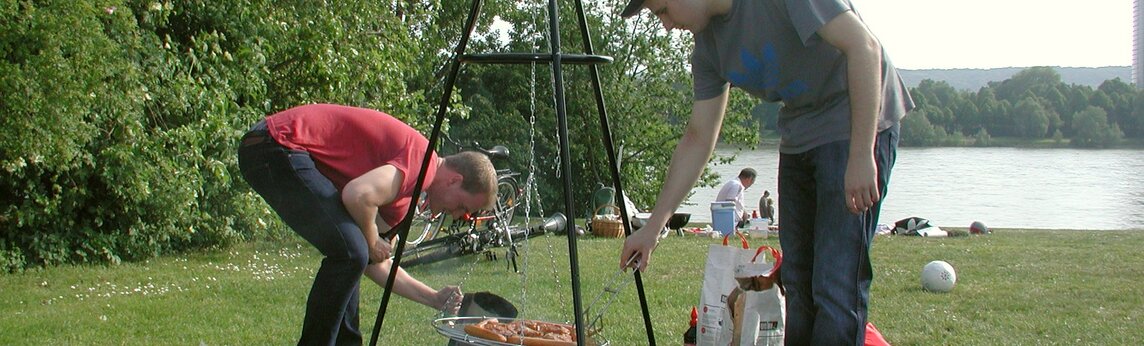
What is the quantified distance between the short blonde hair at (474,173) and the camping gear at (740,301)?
27.9 inches

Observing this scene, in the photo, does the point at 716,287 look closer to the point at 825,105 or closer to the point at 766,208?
the point at 825,105

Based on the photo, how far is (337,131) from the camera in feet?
10.7

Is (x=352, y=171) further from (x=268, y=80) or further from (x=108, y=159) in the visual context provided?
(x=268, y=80)

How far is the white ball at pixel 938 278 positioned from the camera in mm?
6215

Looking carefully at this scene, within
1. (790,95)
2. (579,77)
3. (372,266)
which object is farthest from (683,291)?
(579,77)

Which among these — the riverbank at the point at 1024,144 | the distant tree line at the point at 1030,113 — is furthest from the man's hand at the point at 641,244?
the riverbank at the point at 1024,144

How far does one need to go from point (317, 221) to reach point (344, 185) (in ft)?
0.78

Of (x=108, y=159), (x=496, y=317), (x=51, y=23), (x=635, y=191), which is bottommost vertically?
(x=635, y=191)

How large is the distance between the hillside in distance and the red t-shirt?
17342 millimetres

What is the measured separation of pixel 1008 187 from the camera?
76.7 feet

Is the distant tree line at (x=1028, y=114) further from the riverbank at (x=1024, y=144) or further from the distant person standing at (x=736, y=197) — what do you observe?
the distant person standing at (x=736, y=197)

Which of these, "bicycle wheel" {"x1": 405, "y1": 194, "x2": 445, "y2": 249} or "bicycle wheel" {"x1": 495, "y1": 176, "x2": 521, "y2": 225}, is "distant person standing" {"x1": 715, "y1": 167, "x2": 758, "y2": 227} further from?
"bicycle wheel" {"x1": 405, "y1": 194, "x2": 445, "y2": 249}

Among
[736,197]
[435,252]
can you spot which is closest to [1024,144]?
[736,197]

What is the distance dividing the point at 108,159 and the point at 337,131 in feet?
14.3
